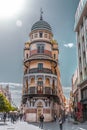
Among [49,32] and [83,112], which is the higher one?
[49,32]

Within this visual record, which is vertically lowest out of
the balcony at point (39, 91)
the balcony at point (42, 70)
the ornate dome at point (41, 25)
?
the balcony at point (39, 91)

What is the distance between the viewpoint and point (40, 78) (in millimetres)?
53156

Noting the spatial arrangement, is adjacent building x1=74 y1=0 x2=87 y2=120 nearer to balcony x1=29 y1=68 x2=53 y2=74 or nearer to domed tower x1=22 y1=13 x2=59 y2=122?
balcony x1=29 y1=68 x2=53 y2=74

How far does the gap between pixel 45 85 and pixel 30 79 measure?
3514 millimetres

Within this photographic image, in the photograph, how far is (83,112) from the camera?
42188 mm

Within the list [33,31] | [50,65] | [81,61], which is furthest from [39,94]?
[33,31]

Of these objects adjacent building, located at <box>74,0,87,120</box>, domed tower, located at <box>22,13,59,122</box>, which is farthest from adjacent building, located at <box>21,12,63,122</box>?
adjacent building, located at <box>74,0,87,120</box>

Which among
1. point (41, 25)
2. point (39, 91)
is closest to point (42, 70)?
point (39, 91)

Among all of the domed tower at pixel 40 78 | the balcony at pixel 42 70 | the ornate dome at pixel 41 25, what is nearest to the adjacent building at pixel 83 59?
the balcony at pixel 42 70

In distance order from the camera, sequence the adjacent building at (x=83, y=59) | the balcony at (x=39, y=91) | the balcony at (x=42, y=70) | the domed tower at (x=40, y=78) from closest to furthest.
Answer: the adjacent building at (x=83, y=59) < the domed tower at (x=40, y=78) < the balcony at (x=39, y=91) < the balcony at (x=42, y=70)

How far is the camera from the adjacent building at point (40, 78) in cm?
5175

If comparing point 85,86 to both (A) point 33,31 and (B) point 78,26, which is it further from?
(A) point 33,31

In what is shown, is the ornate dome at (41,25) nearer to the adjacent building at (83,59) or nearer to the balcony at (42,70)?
the balcony at (42,70)

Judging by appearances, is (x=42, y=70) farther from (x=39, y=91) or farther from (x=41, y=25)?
(x=41, y=25)
